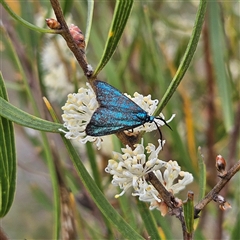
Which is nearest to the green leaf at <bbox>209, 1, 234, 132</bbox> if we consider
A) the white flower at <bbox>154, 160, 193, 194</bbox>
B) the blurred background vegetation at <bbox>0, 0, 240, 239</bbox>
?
the blurred background vegetation at <bbox>0, 0, 240, 239</bbox>

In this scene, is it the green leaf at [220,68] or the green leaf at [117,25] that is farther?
the green leaf at [220,68]

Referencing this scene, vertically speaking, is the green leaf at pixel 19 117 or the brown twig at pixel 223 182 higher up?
the brown twig at pixel 223 182

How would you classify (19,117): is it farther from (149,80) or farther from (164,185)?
(149,80)

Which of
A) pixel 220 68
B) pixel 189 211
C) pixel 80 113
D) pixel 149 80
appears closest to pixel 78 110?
pixel 80 113

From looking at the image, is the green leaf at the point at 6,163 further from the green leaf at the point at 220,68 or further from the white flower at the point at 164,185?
the green leaf at the point at 220,68

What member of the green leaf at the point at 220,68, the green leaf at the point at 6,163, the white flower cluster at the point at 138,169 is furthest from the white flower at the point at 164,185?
the green leaf at the point at 220,68

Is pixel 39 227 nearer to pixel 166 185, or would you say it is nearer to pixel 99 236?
pixel 99 236

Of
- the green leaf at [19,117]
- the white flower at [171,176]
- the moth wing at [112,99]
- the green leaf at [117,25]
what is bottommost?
the green leaf at [19,117]

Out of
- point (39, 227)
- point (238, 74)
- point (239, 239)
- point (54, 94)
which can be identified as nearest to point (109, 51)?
point (239, 239)
